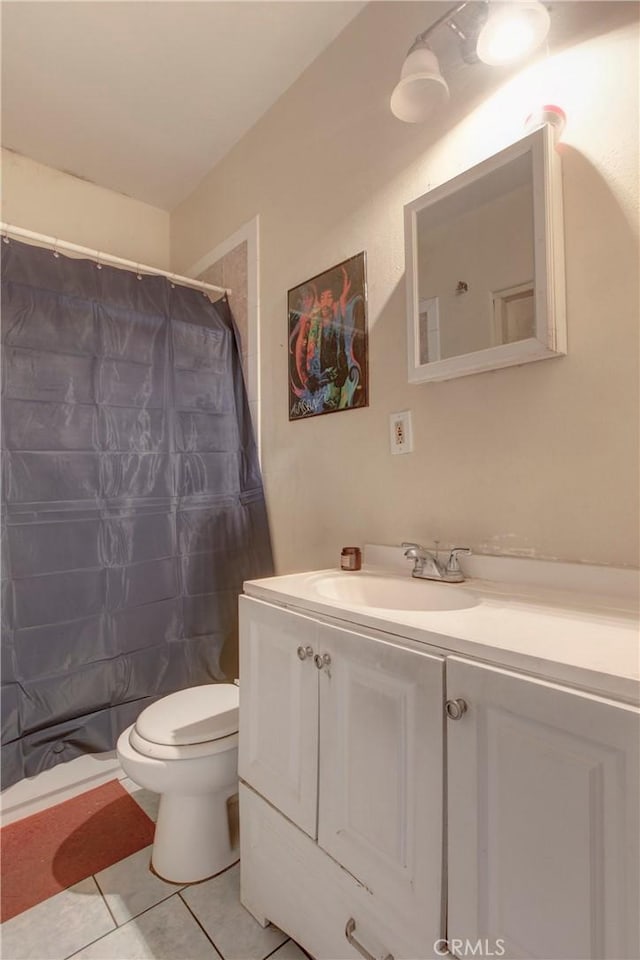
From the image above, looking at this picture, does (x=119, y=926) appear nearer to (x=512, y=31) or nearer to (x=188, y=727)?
(x=188, y=727)

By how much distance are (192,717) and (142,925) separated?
46 centimetres

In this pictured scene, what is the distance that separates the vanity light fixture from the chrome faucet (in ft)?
3.84

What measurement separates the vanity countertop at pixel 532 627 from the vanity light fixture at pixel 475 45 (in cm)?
125

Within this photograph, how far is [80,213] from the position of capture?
7.68 ft

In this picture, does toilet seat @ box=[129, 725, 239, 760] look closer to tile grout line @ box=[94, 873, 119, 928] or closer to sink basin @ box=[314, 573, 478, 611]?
tile grout line @ box=[94, 873, 119, 928]

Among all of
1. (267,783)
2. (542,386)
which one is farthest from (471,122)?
(267,783)

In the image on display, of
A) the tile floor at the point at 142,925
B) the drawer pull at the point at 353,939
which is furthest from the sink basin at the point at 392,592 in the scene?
the tile floor at the point at 142,925

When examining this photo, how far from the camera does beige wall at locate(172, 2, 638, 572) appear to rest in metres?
0.97

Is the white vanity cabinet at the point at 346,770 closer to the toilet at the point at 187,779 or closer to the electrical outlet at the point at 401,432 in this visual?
the toilet at the point at 187,779

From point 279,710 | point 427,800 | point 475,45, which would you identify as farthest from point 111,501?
point 475,45

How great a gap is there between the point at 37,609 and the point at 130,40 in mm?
2039

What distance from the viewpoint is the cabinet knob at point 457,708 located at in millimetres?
689

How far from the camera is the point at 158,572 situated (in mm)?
1789

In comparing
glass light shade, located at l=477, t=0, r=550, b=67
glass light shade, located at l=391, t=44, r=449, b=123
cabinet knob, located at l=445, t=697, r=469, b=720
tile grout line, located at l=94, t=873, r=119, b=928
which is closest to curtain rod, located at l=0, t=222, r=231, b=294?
glass light shade, located at l=391, t=44, r=449, b=123
